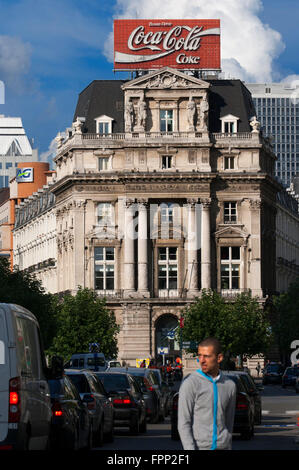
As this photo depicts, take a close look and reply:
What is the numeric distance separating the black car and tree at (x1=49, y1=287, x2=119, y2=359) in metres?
85.7

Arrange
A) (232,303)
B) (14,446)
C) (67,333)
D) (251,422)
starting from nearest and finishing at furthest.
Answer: (14,446), (251,422), (67,333), (232,303)

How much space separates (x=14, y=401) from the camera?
21703 mm

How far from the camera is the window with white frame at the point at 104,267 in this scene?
130750 millimetres

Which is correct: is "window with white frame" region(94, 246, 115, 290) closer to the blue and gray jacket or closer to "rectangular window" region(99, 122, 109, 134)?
"rectangular window" region(99, 122, 109, 134)

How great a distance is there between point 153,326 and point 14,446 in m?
107

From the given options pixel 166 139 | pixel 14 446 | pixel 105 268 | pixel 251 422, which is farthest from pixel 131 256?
pixel 14 446

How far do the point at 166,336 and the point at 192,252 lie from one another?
814 centimetres

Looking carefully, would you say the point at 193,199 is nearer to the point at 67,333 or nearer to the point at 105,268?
the point at 105,268

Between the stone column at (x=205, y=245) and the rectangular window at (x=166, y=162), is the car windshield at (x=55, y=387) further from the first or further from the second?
the rectangular window at (x=166, y=162)

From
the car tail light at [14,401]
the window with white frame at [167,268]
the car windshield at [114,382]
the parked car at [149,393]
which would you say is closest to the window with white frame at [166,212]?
the window with white frame at [167,268]

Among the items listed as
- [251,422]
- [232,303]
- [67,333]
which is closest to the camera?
[251,422]

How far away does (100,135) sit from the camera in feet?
432

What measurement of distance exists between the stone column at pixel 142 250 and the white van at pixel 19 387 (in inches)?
4102

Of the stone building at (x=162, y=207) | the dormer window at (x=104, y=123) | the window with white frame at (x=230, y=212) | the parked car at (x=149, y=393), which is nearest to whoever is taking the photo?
the parked car at (x=149, y=393)
